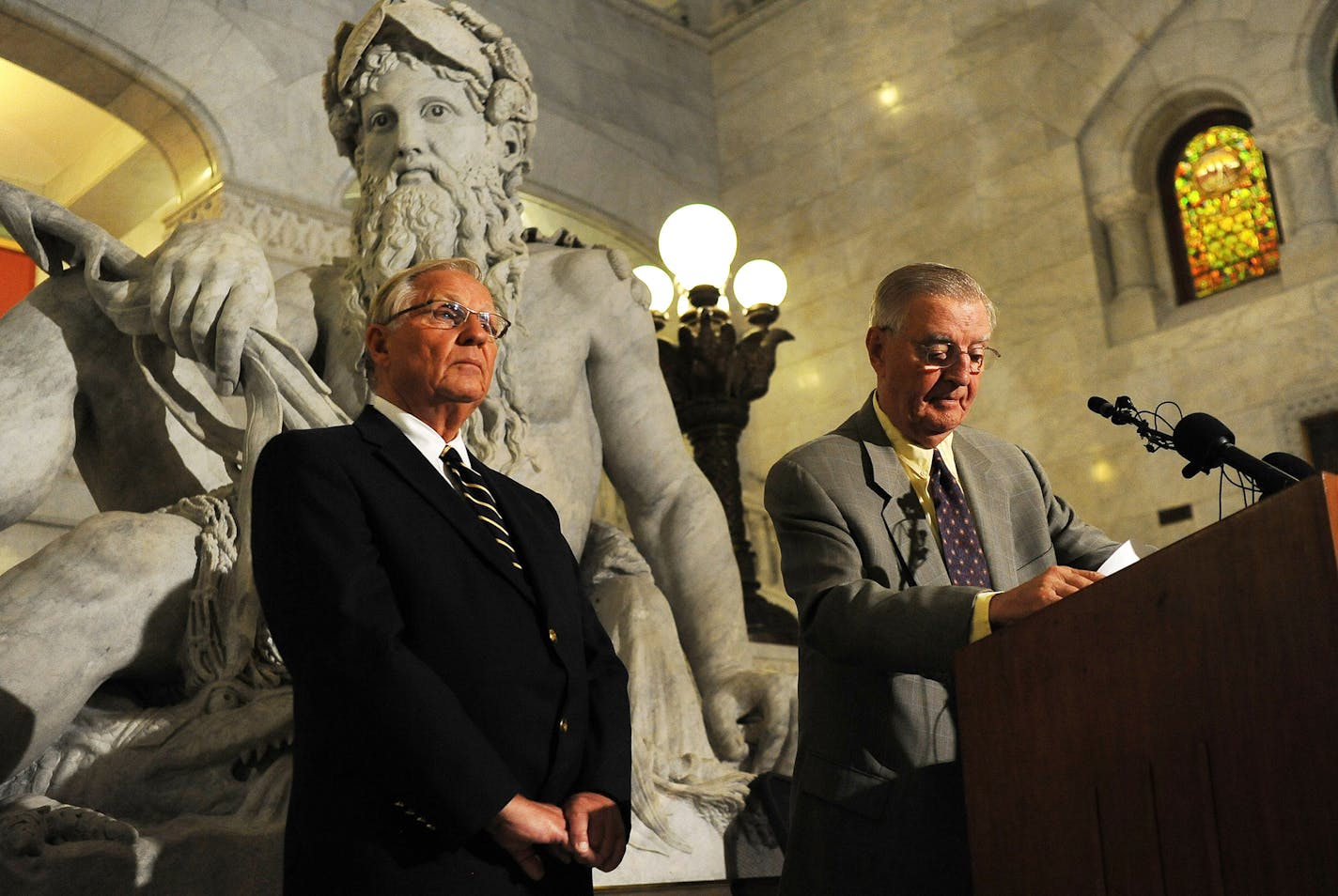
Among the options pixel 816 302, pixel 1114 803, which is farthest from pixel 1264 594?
pixel 816 302

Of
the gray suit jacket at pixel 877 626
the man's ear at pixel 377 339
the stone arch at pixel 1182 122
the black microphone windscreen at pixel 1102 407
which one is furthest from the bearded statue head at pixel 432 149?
the stone arch at pixel 1182 122

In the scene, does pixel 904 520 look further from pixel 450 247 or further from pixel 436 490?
pixel 450 247

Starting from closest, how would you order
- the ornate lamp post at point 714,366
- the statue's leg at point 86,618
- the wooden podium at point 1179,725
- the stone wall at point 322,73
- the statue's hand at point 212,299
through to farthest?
the wooden podium at point 1179,725
the statue's leg at point 86,618
the statue's hand at point 212,299
the ornate lamp post at point 714,366
the stone wall at point 322,73

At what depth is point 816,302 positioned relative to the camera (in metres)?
11.2

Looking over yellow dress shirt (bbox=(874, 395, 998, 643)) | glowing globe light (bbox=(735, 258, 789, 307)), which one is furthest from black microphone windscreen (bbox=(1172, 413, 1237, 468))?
glowing globe light (bbox=(735, 258, 789, 307))

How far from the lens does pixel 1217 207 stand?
9.52m

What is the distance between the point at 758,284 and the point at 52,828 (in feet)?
16.3

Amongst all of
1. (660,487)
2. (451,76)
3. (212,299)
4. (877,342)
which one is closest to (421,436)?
(877,342)

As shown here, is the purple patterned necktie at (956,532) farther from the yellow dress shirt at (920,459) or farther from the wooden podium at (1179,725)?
the wooden podium at (1179,725)

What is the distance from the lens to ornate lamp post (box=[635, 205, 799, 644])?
21.6 feet

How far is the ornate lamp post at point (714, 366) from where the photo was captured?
6.59 m

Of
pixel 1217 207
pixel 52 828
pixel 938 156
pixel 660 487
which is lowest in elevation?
pixel 52 828

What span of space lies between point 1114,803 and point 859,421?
0.88m

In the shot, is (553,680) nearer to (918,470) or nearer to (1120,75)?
→ (918,470)
